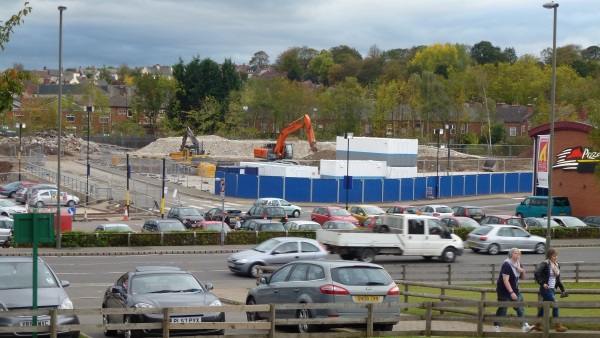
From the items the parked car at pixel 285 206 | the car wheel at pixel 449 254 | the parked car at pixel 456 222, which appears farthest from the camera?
the parked car at pixel 285 206

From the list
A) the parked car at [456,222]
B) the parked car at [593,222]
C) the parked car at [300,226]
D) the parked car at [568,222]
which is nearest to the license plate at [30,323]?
the parked car at [300,226]

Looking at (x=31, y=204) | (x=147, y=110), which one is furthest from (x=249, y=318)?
(x=147, y=110)

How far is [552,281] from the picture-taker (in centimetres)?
1733

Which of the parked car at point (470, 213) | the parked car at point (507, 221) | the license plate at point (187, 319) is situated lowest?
the parked car at point (470, 213)

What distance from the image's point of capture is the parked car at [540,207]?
190ft

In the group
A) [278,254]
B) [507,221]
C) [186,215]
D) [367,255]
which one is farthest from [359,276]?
[186,215]

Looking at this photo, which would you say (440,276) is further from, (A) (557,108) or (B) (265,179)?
(A) (557,108)

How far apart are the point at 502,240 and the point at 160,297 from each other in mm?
26305

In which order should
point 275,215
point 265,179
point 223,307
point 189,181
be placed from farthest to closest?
point 189,181 → point 265,179 → point 275,215 → point 223,307

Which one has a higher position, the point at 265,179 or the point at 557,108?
the point at 557,108

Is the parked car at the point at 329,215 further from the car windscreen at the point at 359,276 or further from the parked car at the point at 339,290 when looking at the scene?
the car windscreen at the point at 359,276

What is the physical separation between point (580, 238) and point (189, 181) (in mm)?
42580

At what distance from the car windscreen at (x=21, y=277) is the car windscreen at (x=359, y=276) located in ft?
17.8

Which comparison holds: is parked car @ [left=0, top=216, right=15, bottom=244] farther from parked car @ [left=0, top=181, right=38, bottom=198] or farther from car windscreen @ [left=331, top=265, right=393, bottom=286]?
parked car @ [left=0, top=181, right=38, bottom=198]
